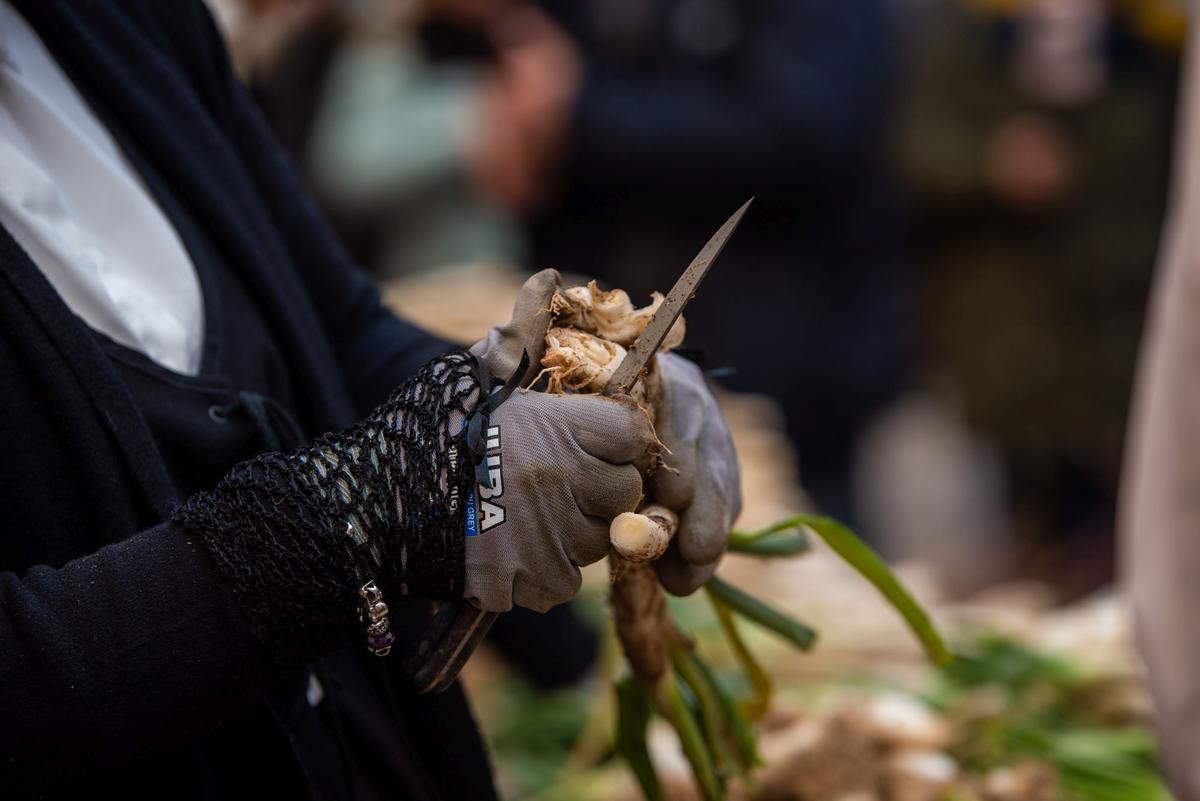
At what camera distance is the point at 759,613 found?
1372 millimetres

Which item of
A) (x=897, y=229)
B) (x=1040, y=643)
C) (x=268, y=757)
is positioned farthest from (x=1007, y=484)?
(x=268, y=757)

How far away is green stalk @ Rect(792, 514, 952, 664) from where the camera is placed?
4.20 feet

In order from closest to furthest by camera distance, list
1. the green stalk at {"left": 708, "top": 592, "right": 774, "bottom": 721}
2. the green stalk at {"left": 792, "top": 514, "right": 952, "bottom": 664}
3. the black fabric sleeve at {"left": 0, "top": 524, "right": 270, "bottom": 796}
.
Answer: the black fabric sleeve at {"left": 0, "top": 524, "right": 270, "bottom": 796}, the green stalk at {"left": 792, "top": 514, "right": 952, "bottom": 664}, the green stalk at {"left": 708, "top": 592, "right": 774, "bottom": 721}

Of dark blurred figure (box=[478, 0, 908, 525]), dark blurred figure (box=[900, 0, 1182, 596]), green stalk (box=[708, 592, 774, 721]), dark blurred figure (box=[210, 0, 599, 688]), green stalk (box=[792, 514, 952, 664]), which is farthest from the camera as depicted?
dark blurred figure (box=[900, 0, 1182, 596])

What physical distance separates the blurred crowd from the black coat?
1.55m

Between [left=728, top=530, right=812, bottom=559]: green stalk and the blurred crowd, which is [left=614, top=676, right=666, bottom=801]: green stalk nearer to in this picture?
[left=728, top=530, right=812, bottom=559]: green stalk

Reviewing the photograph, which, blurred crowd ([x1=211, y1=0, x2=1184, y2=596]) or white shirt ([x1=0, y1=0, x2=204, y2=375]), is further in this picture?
blurred crowd ([x1=211, y1=0, x2=1184, y2=596])

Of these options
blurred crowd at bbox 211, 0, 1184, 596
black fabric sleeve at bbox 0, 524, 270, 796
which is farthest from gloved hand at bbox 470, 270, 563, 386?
blurred crowd at bbox 211, 0, 1184, 596

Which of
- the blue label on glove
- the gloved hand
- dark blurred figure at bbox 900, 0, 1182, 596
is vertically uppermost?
the gloved hand

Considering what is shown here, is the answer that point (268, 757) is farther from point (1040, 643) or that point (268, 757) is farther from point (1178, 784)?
point (1040, 643)

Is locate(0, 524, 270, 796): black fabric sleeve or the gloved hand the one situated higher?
the gloved hand

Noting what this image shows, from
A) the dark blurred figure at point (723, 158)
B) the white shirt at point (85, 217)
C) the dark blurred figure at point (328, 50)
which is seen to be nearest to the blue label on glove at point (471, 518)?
the white shirt at point (85, 217)

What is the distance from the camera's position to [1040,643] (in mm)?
2271

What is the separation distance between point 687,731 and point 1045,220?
3.42 m
